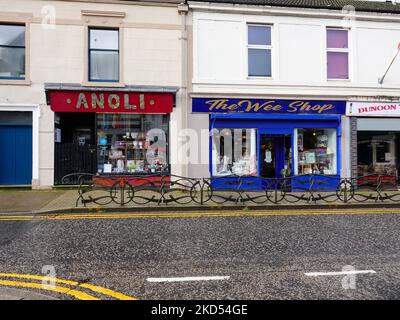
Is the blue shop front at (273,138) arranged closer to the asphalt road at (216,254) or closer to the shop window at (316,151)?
the shop window at (316,151)

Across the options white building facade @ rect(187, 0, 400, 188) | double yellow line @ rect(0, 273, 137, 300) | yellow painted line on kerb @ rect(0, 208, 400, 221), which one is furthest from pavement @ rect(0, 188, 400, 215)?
double yellow line @ rect(0, 273, 137, 300)

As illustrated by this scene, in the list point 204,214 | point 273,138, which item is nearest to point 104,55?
point 273,138

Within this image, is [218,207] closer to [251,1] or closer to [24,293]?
[24,293]

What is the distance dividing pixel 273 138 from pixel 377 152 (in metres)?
4.48

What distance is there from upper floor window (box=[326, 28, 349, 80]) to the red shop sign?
6791 millimetres

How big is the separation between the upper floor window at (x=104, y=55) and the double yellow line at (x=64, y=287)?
990 centimetres

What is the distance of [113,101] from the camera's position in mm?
12844

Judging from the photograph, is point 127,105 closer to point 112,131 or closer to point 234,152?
point 112,131

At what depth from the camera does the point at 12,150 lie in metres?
12.7

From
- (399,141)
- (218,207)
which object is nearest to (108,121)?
(218,207)

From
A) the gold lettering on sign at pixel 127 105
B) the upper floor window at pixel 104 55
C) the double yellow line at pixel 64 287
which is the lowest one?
the double yellow line at pixel 64 287

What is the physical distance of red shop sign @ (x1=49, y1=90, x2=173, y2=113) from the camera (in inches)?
493

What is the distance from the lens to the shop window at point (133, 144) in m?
13.3

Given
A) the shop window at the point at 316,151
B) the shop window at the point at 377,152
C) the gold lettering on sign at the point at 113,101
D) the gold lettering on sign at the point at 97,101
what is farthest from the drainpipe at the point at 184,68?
the shop window at the point at 377,152
